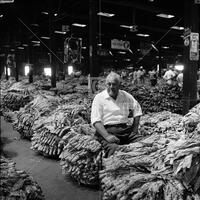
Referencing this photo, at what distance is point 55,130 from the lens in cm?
609

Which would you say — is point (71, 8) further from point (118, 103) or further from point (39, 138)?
point (118, 103)

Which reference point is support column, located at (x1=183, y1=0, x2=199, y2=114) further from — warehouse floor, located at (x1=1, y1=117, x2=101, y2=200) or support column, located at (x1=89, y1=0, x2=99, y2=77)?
warehouse floor, located at (x1=1, y1=117, x2=101, y2=200)

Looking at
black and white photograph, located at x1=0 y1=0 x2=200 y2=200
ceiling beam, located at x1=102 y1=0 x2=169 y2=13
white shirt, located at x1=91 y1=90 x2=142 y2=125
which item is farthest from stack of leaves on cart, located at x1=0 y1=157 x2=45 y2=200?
ceiling beam, located at x1=102 y1=0 x2=169 y2=13

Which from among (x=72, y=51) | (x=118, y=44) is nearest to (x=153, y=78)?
(x=118, y=44)

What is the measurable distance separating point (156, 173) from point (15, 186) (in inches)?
57.6

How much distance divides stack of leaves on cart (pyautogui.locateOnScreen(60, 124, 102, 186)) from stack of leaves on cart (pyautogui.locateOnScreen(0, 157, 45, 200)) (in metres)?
1.21

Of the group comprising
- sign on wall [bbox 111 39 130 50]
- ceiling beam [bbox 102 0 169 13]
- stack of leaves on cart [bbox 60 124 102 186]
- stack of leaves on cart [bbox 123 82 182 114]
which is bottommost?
stack of leaves on cart [bbox 60 124 102 186]

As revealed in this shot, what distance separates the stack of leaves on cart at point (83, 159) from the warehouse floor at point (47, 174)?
0.19 meters

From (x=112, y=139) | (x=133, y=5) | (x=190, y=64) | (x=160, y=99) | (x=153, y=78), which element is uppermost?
(x=133, y=5)

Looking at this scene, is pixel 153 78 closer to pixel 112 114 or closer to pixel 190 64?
pixel 190 64

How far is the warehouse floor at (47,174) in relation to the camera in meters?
4.47

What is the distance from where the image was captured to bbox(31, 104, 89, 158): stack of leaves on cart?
6068mm

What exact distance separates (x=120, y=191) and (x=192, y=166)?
0.76 m

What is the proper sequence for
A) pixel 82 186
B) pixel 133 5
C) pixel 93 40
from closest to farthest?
1. pixel 82 186
2. pixel 93 40
3. pixel 133 5
